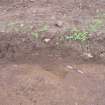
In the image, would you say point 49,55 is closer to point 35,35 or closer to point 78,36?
point 35,35

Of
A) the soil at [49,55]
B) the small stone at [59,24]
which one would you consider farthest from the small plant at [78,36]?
the small stone at [59,24]

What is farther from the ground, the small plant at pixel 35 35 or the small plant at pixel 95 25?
the small plant at pixel 95 25

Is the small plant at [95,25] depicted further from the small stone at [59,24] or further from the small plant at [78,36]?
the small stone at [59,24]

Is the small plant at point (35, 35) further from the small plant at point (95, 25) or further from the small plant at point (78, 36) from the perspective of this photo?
the small plant at point (95, 25)

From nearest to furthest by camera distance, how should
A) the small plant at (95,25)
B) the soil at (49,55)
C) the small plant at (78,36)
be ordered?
the soil at (49,55) < the small plant at (78,36) < the small plant at (95,25)

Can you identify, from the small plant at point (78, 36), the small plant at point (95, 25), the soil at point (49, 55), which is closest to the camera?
the soil at point (49, 55)

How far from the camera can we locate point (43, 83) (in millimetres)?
4270

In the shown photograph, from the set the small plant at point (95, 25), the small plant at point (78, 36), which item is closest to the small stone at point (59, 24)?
the small plant at point (78, 36)

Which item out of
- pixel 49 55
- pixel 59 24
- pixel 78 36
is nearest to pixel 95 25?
pixel 78 36

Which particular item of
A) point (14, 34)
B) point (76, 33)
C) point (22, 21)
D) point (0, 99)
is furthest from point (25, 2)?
point (0, 99)

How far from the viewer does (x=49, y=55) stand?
15.6 ft

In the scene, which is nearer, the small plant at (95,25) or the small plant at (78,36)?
the small plant at (78,36)

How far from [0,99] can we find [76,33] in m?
1.64

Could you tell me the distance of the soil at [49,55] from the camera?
4.09 meters
